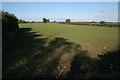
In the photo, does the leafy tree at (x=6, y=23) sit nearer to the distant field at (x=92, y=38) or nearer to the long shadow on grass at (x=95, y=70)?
the distant field at (x=92, y=38)

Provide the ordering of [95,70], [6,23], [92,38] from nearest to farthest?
1. [95,70]
2. [6,23]
3. [92,38]

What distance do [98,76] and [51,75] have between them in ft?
5.87

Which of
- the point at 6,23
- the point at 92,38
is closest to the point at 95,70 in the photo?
the point at 92,38

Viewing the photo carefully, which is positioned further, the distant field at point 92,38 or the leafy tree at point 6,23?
the leafy tree at point 6,23

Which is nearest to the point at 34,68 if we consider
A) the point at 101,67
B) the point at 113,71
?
the point at 101,67

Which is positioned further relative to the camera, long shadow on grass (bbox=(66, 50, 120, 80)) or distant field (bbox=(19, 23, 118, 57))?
distant field (bbox=(19, 23, 118, 57))

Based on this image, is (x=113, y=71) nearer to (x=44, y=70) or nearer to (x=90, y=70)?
(x=90, y=70)

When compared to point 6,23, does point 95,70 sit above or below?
below

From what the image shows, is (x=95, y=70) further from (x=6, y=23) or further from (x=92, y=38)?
(x=6, y=23)

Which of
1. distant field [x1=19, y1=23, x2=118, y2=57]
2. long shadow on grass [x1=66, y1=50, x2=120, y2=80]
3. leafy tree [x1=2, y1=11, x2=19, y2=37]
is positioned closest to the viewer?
long shadow on grass [x1=66, y1=50, x2=120, y2=80]

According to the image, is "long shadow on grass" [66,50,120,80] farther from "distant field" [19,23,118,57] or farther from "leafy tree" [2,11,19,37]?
"leafy tree" [2,11,19,37]

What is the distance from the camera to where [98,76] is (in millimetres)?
2979

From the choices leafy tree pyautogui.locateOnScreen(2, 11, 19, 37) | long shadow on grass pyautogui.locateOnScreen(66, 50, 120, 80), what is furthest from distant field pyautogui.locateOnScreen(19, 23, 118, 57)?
leafy tree pyautogui.locateOnScreen(2, 11, 19, 37)

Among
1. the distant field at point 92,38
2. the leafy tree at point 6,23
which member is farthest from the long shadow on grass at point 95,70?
the leafy tree at point 6,23
